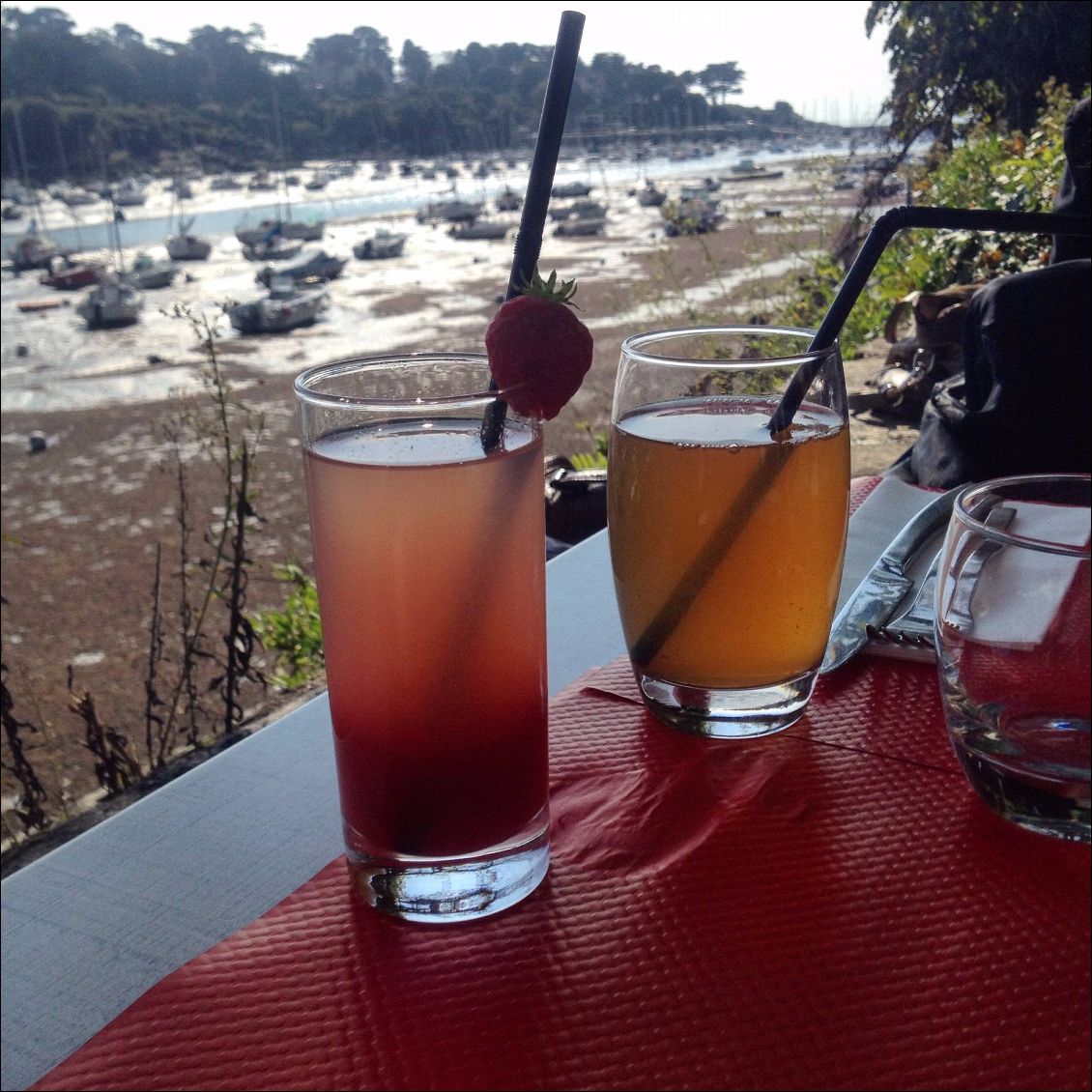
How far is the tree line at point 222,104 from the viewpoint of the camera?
44.8 metres

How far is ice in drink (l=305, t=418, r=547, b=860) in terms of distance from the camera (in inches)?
23.4

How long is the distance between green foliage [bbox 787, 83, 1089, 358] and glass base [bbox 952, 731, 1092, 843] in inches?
121

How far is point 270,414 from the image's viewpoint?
43.3 feet

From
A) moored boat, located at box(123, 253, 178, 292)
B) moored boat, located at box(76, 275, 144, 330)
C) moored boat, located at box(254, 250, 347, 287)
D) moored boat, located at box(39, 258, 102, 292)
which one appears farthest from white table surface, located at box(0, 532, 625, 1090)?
moored boat, located at box(39, 258, 102, 292)

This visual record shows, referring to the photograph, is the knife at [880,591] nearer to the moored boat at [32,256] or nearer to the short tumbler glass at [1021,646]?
the short tumbler glass at [1021,646]

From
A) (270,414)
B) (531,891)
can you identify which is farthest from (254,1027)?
(270,414)

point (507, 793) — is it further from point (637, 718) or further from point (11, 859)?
point (11, 859)

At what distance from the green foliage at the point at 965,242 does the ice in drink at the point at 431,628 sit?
313cm

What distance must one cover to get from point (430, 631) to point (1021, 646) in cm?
34

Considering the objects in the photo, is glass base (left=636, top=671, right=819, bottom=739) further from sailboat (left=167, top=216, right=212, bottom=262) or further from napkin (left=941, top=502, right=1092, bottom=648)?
sailboat (left=167, top=216, right=212, bottom=262)

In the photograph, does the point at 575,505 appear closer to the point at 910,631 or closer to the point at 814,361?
the point at 910,631

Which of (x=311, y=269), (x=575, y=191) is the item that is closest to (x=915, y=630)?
(x=311, y=269)

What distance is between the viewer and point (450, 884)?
0.61 metres

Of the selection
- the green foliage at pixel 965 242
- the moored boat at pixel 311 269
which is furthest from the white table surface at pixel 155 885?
the moored boat at pixel 311 269
